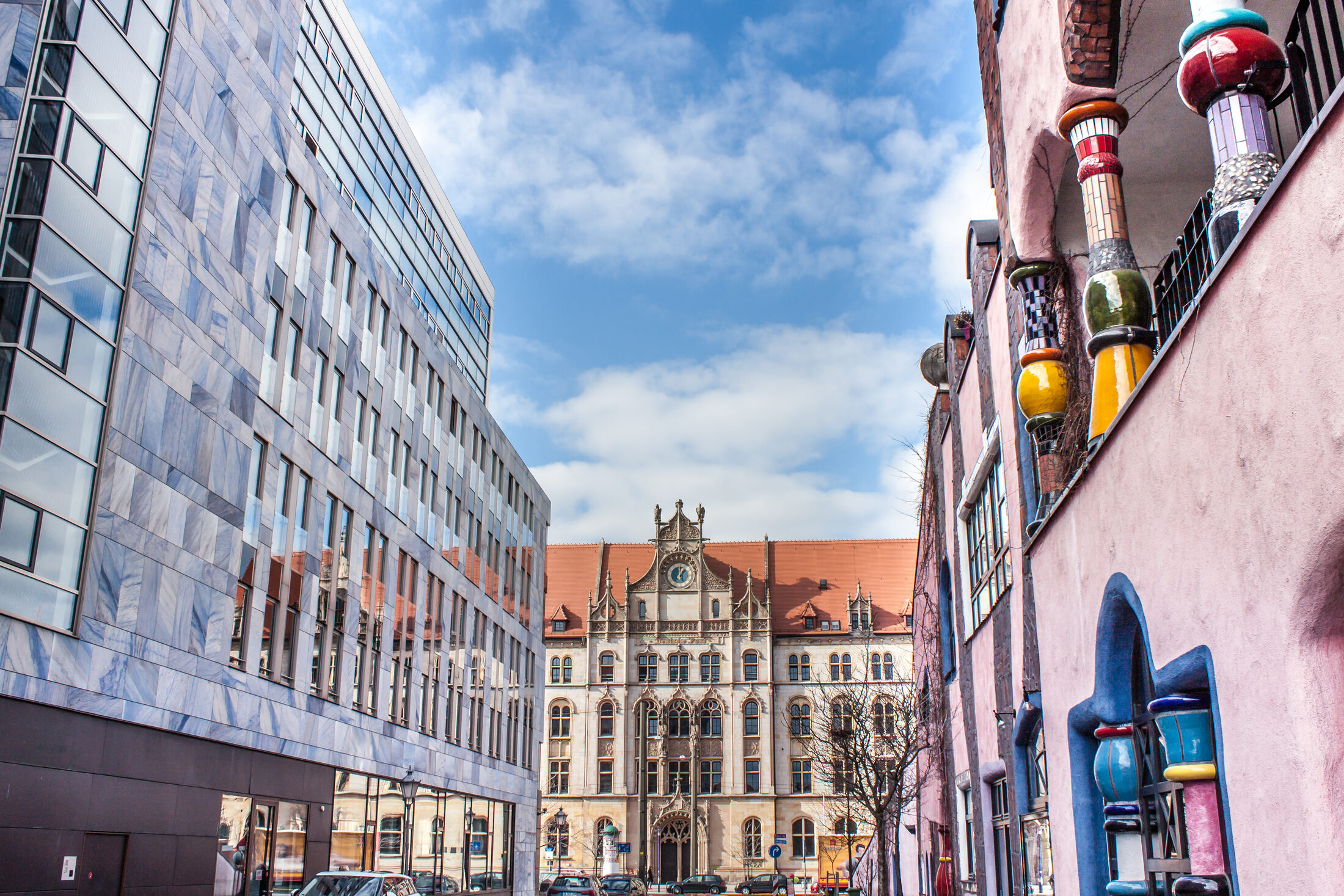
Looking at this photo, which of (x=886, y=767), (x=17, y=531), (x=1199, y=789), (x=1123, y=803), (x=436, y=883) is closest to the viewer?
(x=1199, y=789)

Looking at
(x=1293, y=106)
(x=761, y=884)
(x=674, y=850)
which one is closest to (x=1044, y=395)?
(x=1293, y=106)

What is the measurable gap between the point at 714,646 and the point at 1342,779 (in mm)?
66224

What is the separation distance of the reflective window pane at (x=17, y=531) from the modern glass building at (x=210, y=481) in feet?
0.13

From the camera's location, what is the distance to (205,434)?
19031 mm

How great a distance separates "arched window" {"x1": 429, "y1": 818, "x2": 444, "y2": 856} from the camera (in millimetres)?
31172

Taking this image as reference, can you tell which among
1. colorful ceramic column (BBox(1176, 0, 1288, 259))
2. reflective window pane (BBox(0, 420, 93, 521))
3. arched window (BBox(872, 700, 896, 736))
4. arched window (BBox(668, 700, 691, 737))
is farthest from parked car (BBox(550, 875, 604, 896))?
colorful ceramic column (BBox(1176, 0, 1288, 259))

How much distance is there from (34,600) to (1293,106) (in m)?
14.8

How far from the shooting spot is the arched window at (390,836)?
2731cm

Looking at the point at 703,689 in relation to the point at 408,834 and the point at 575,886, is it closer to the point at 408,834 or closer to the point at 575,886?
the point at 575,886

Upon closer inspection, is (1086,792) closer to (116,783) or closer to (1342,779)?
(1342,779)

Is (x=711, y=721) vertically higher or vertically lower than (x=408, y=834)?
higher

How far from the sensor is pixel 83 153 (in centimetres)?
1568

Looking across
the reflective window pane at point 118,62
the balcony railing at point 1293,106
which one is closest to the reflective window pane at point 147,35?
the reflective window pane at point 118,62

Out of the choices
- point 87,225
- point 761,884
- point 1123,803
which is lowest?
point 761,884
